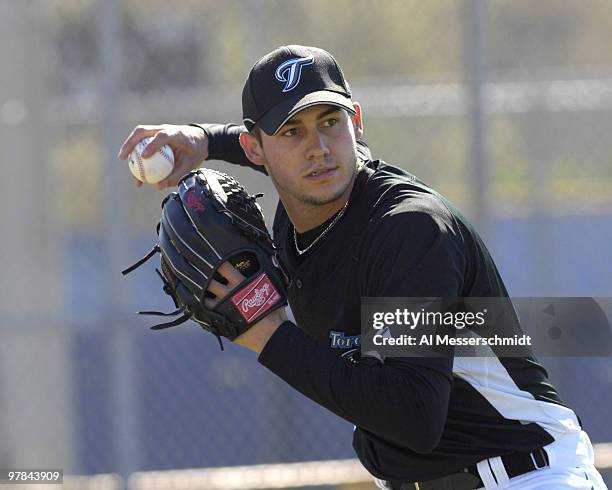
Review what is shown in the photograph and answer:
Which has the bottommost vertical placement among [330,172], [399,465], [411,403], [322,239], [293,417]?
[293,417]

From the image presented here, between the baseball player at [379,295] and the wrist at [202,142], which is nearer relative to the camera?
the baseball player at [379,295]

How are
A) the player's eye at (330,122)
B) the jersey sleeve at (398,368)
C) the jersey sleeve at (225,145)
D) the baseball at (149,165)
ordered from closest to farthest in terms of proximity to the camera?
the jersey sleeve at (398,368)
the player's eye at (330,122)
the baseball at (149,165)
the jersey sleeve at (225,145)

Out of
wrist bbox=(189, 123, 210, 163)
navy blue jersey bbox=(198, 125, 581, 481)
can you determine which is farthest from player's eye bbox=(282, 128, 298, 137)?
wrist bbox=(189, 123, 210, 163)

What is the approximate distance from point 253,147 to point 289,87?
1.04ft

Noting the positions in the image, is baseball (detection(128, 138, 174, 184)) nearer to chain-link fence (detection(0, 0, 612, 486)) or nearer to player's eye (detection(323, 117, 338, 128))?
player's eye (detection(323, 117, 338, 128))

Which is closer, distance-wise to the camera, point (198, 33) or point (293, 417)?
point (293, 417)

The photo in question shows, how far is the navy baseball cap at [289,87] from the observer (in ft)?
9.56

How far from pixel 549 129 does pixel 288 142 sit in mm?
3479

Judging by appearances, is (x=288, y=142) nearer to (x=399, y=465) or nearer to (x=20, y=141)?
(x=399, y=465)

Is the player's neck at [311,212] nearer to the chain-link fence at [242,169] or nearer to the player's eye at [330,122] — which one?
the player's eye at [330,122]

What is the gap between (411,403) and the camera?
8.10 ft

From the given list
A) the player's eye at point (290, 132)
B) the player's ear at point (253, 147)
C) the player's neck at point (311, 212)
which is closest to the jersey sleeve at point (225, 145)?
the player's ear at point (253, 147)

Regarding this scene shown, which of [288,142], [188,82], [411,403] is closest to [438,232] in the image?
[411,403]

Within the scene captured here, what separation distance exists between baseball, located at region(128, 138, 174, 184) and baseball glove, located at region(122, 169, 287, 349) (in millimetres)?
470
